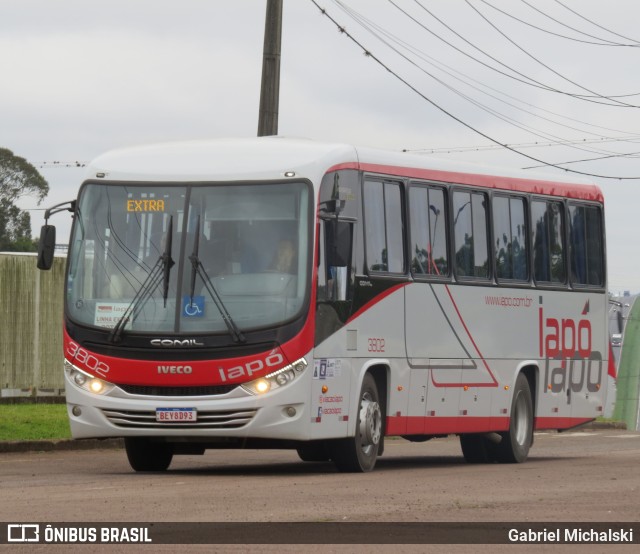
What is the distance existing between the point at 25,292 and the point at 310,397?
13.5 metres

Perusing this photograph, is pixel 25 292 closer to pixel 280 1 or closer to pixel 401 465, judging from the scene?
pixel 280 1

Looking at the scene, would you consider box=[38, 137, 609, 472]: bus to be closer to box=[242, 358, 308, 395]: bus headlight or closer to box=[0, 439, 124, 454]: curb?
box=[242, 358, 308, 395]: bus headlight

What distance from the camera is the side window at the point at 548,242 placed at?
75.6ft

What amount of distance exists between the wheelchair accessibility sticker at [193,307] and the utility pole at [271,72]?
7.48 m

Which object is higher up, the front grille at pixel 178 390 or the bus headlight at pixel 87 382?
the bus headlight at pixel 87 382

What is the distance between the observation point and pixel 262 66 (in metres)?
26.1

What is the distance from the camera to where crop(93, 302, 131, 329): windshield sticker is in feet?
59.2

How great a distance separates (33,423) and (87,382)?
21.9 ft

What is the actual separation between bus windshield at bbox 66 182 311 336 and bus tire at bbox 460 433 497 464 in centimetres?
586

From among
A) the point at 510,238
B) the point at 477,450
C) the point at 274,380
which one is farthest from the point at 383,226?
the point at 477,450

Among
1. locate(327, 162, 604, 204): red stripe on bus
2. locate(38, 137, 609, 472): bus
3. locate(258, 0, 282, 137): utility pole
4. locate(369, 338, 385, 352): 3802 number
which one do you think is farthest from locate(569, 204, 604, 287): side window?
locate(369, 338, 385, 352): 3802 number

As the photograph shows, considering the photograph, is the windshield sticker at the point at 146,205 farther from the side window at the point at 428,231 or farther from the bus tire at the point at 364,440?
the side window at the point at 428,231

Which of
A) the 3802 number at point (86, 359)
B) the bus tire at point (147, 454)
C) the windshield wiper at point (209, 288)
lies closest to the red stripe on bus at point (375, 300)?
the windshield wiper at point (209, 288)

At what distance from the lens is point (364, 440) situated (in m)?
18.9
